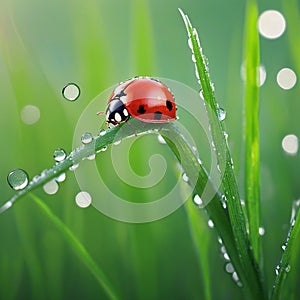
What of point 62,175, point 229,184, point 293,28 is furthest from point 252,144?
point 293,28

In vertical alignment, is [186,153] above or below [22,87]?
below

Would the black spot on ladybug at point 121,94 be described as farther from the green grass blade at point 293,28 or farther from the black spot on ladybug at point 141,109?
the green grass blade at point 293,28

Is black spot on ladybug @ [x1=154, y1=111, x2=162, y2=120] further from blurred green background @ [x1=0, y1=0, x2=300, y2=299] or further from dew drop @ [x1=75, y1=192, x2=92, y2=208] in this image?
dew drop @ [x1=75, y1=192, x2=92, y2=208]

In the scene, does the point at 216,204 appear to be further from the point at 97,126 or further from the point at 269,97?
the point at 269,97

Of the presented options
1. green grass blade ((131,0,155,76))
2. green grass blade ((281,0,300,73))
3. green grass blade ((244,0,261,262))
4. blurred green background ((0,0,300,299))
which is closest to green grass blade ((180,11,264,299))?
green grass blade ((244,0,261,262))

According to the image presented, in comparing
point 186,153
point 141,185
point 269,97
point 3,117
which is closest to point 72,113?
point 3,117

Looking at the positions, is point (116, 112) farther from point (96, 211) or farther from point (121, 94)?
point (96, 211)
